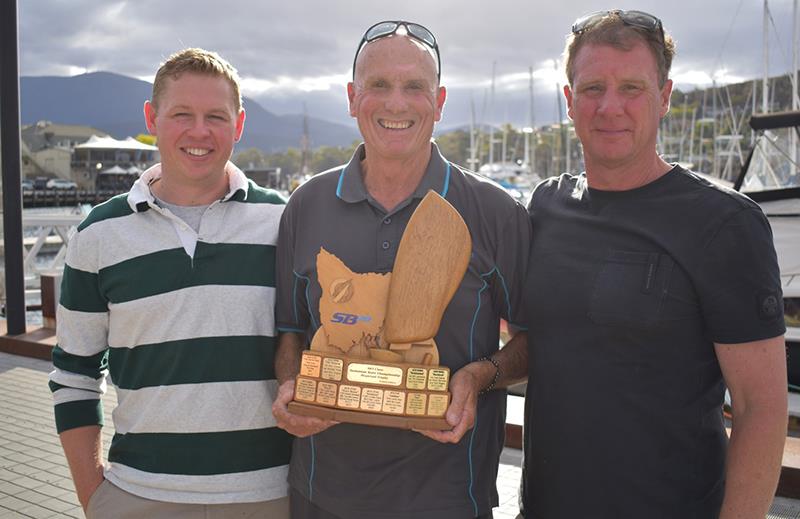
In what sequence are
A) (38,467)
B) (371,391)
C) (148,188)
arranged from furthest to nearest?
1. (38,467)
2. (148,188)
3. (371,391)

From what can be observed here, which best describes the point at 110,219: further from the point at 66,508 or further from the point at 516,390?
the point at 516,390

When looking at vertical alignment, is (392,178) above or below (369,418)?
above

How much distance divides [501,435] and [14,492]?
425 cm

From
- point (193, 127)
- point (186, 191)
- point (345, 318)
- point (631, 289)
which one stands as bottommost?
point (345, 318)

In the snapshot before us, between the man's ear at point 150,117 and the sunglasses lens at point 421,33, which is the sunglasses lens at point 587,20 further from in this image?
the man's ear at point 150,117

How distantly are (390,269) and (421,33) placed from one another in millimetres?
876

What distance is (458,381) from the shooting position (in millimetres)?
2396

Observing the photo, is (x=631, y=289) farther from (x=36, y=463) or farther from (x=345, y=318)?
(x=36, y=463)

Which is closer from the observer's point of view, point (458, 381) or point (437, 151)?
point (458, 381)

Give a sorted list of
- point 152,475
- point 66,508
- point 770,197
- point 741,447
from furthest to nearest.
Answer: point 770,197 < point 66,508 < point 152,475 < point 741,447

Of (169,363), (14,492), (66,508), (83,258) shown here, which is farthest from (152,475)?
(14,492)

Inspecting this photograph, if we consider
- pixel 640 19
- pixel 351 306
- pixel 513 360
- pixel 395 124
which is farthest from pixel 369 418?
pixel 640 19

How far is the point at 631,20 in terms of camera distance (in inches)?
95.7

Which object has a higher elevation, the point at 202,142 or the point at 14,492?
the point at 202,142
